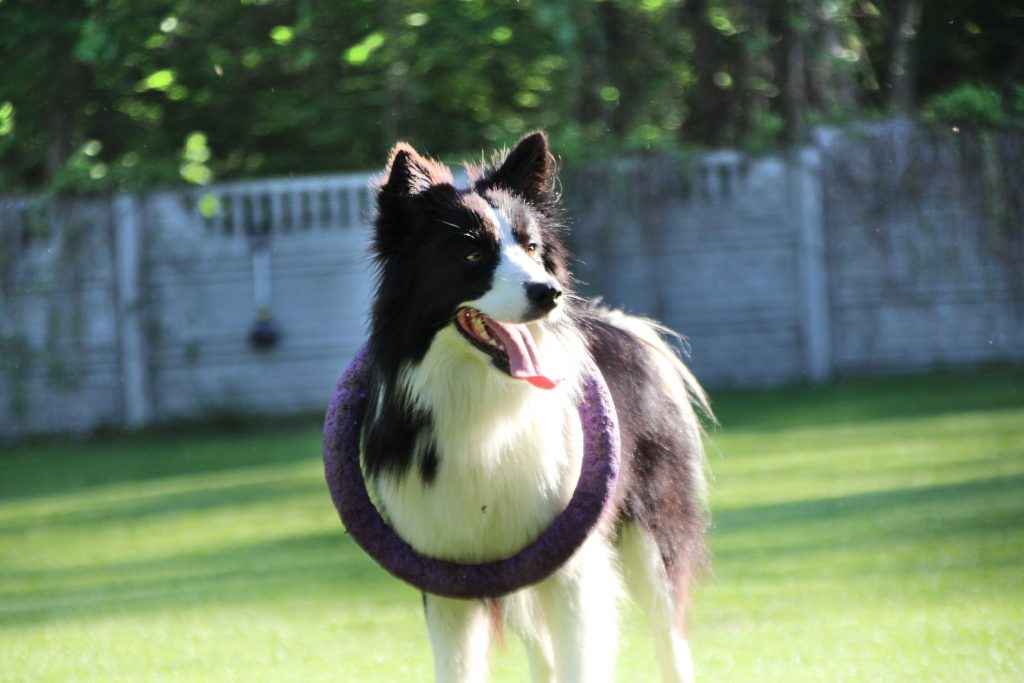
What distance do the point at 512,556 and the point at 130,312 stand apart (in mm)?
10533

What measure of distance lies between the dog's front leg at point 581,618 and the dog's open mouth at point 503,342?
0.49 metres

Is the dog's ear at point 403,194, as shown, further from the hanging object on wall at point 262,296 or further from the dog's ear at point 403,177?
the hanging object on wall at point 262,296

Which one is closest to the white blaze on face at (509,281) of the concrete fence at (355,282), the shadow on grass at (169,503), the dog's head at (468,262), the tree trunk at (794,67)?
the dog's head at (468,262)

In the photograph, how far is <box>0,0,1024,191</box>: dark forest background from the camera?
605 inches

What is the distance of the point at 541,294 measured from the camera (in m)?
3.31

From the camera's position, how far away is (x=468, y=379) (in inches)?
140

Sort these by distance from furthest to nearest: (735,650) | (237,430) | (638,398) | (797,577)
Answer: (237,430)
(797,577)
(735,650)
(638,398)

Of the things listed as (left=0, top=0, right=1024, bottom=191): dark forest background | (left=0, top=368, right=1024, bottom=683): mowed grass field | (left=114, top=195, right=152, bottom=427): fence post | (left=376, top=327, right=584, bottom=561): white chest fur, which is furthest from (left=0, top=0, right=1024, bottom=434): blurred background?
(left=376, top=327, right=584, bottom=561): white chest fur

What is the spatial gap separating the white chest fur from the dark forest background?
413 inches

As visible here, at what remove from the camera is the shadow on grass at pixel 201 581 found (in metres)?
6.12

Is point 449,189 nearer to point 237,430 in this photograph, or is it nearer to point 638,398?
point 638,398

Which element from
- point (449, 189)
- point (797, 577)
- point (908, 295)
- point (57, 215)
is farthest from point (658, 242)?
point (449, 189)

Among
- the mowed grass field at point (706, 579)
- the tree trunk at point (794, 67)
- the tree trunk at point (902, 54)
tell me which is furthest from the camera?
the tree trunk at point (902, 54)

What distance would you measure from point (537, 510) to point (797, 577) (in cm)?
256
